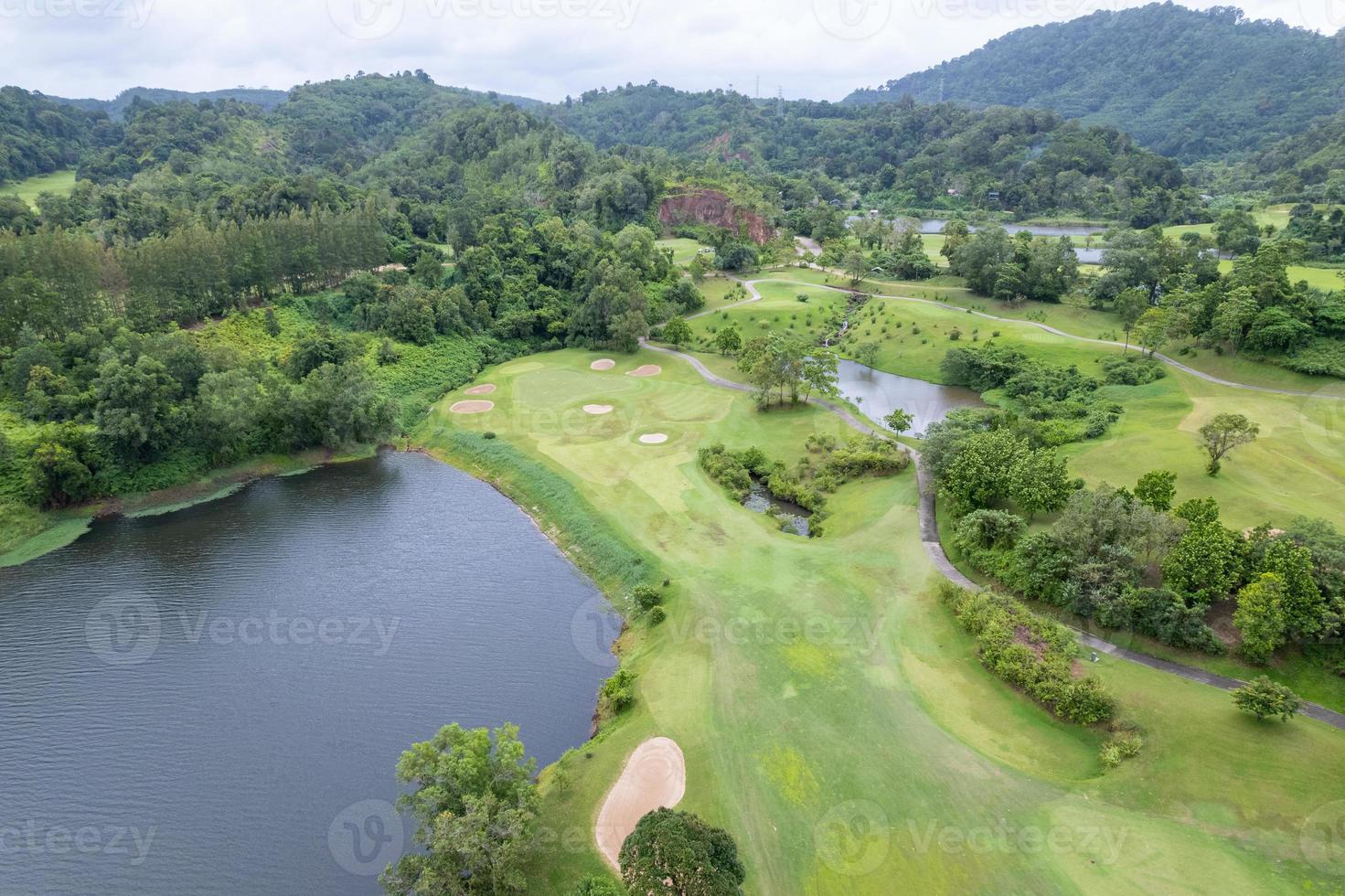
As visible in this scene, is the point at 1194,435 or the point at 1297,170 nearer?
the point at 1194,435

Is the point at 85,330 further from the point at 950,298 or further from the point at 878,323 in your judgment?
the point at 950,298

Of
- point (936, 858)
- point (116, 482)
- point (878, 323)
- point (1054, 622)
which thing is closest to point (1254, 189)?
point (878, 323)

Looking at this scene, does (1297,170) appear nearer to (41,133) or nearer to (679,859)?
(679,859)
